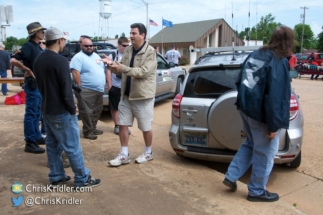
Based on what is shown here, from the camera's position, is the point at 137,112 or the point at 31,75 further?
the point at 31,75

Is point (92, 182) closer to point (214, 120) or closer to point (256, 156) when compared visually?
point (214, 120)

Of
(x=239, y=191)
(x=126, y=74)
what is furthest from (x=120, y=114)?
(x=239, y=191)

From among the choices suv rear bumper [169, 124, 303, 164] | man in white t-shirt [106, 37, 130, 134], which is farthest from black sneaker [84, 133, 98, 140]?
suv rear bumper [169, 124, 303, 164]

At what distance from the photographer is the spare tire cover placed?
11.6ft

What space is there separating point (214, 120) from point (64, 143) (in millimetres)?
1777

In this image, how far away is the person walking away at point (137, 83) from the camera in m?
3.84

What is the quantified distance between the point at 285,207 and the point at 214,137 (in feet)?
3.85

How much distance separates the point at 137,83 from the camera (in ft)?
12.8

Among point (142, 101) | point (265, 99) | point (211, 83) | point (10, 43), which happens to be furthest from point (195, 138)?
point (10, 43)

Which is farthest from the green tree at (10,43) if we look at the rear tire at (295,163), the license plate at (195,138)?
the rear tire at (295,163)

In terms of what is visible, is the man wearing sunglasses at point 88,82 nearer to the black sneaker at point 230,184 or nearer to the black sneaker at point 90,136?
the black sneaker at point 90,136

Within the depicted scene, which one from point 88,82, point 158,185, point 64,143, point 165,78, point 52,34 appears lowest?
point 158,185

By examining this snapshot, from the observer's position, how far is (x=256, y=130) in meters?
2.93

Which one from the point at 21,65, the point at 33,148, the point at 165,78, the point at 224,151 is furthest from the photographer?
the point at 165,78
